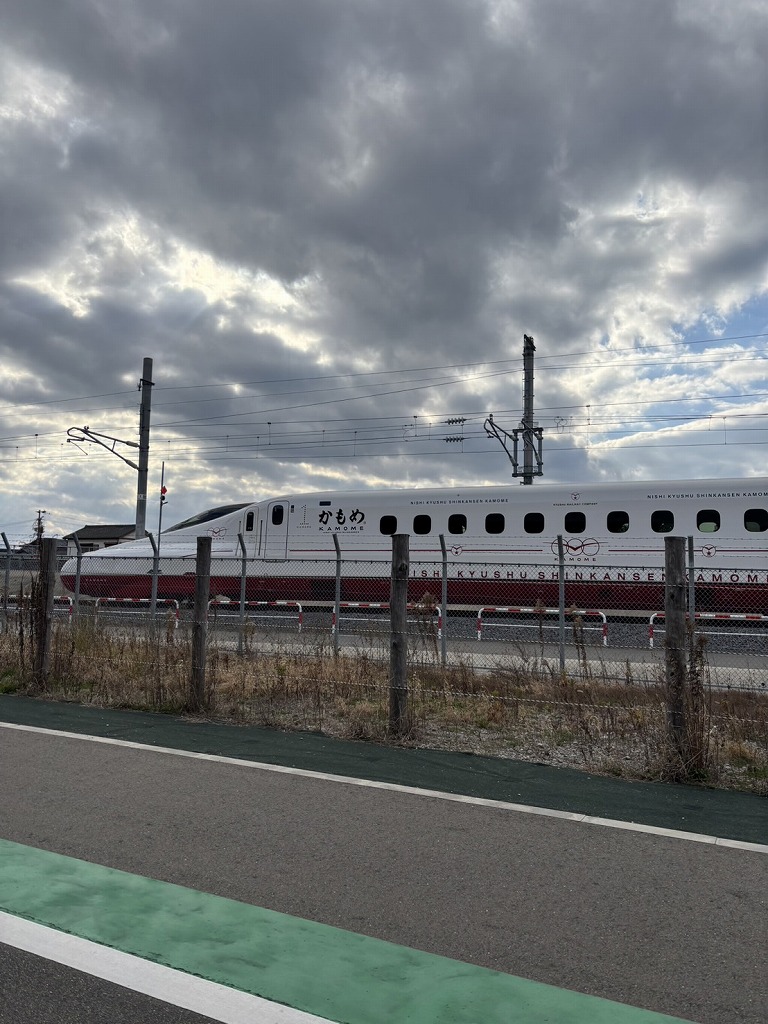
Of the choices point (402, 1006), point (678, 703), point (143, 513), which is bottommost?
point (402, 1006)

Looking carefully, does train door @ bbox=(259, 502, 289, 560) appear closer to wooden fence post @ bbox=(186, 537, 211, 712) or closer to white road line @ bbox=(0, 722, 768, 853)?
wooden fence post @ bbox=(186, 537, 211, 712)

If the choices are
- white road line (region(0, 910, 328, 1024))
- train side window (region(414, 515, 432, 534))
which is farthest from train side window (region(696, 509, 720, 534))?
white road line (region(0, 910, 328, 1024))

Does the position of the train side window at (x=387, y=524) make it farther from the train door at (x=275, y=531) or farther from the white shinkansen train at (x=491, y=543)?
the train door at (x=275, y=531)

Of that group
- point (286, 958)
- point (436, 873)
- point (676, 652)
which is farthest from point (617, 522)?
point (286, 958)

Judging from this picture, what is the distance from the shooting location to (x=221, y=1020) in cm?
290

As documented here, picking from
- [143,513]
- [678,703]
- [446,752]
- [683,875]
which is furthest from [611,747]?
[143,513]

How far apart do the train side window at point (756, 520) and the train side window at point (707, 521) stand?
64 centimetres

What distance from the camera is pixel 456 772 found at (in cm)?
655

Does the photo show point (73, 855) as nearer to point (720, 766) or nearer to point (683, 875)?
point (683, 875)

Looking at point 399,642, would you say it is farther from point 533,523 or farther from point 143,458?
point 143,458

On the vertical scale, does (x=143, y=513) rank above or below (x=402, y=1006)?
above

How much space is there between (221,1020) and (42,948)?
1004 mm

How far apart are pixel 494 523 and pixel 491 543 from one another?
0.56 metres

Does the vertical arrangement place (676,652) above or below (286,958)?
above
